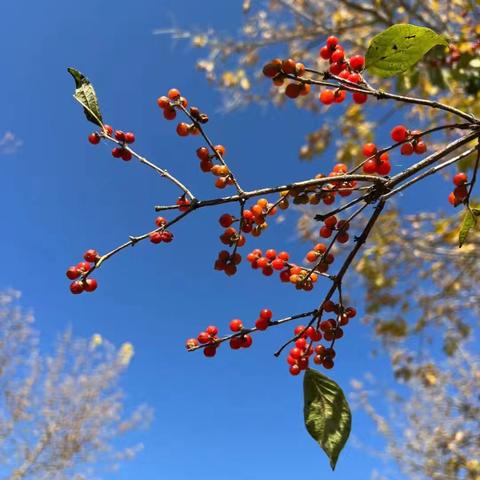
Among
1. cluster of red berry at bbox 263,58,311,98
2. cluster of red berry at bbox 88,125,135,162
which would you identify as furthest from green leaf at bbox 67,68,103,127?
cluster of red berry at bbox 263,58,311,98

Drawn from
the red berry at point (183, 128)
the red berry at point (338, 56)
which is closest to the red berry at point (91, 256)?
the red berry at point (183, 128)

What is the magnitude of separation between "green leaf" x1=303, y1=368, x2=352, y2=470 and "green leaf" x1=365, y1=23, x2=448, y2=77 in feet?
2.34

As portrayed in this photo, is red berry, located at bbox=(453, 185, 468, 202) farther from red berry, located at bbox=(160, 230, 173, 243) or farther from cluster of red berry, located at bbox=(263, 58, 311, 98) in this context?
red berry, located at bbox=(160, 230, 173, 243)

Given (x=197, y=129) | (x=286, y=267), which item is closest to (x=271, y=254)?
(x=286, y=267)

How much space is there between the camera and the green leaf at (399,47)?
3.42 ft

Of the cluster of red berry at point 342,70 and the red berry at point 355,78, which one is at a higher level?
the cluster of red berry at point 342,70

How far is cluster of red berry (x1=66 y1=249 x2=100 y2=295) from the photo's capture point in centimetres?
120

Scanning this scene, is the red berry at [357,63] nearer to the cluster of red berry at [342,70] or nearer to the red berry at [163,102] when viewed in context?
the cluster of red berry at [342,70]

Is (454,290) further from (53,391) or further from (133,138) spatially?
(53,391)

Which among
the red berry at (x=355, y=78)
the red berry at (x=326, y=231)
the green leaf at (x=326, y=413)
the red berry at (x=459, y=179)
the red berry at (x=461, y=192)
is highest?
the red berry at (x=355, y=78)

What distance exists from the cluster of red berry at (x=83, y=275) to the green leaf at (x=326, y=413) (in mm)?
570

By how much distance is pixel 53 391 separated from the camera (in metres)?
11.4

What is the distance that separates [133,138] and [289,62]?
508 millimetres

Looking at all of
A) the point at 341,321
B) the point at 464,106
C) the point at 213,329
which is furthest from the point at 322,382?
the point at 464,106
